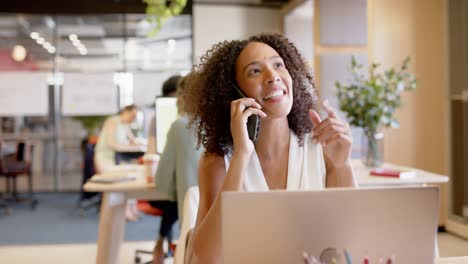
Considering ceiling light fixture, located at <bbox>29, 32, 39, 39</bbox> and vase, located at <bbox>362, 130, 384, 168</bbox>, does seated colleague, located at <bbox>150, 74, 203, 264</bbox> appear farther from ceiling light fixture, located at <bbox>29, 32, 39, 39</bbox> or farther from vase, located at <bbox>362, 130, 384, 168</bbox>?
ceiling light fixture, located at <bbox>29, 32, 39, 39</bbox>

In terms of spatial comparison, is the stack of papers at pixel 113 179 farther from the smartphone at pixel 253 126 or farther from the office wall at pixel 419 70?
the office wall at pixel 419 70

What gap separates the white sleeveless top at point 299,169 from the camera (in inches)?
61.2

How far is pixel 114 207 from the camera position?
146 inches

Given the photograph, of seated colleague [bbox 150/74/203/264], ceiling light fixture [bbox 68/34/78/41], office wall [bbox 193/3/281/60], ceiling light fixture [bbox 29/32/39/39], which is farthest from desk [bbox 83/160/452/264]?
ceiling light fixture [bbox 29/32/39/39]

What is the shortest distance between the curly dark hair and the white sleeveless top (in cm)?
3

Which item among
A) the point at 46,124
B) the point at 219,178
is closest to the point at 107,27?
the point at 46,124

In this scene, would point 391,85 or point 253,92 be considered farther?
point 391,85

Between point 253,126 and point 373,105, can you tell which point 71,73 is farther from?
point 253,126

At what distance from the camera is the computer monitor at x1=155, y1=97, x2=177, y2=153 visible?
341 cm

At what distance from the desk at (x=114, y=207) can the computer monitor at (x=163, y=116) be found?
0.29m

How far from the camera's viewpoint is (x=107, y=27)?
30.5ft

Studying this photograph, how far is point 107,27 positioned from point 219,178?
8226 millimetres

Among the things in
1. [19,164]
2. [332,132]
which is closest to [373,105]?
[332,132]

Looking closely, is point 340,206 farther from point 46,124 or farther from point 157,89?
point 46,124
